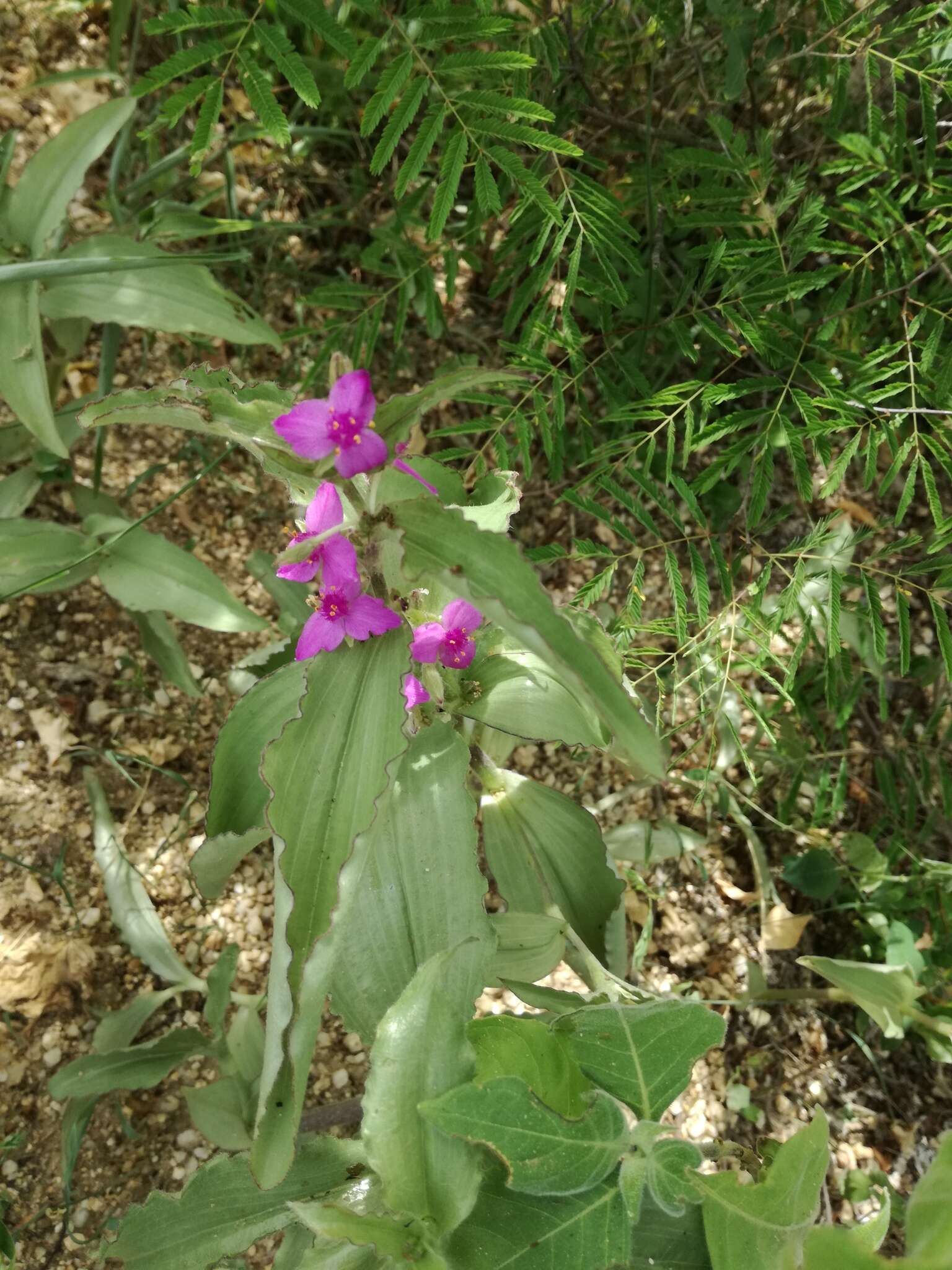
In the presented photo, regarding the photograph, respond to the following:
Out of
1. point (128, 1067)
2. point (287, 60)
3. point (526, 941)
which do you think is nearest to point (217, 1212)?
point (128, 1067)

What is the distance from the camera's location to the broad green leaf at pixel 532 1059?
102 centimetres

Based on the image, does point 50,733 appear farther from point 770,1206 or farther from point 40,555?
point 770,1206

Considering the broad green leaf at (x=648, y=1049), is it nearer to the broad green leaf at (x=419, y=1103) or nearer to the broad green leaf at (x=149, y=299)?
the broad green leaf at (x=419, y=1103)

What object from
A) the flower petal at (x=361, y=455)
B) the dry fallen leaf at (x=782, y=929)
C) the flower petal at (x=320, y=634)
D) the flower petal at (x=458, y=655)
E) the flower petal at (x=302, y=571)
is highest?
the flower petal at (x=361, y=455)

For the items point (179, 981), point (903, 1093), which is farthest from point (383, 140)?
point (903, 1093)

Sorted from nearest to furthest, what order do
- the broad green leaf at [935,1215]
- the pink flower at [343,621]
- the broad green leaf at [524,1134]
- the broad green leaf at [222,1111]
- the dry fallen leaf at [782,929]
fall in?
the broad green leaf at [935,1215] → the broad green leaf at [524,1134] → the pink flower at [343,621] → the broad green leaf at [222,1111] → the dry fallen leaf at [782,929]

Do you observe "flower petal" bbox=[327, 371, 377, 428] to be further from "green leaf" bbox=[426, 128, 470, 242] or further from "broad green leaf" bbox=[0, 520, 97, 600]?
"broad green leaf" bbox=[0, 520, 97, 600]

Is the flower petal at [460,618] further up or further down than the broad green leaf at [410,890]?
further up

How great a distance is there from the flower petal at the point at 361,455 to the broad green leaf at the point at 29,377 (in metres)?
0.87

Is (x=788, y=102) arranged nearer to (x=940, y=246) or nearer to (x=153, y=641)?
(x=940, y=246)

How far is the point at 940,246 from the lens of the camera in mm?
1554

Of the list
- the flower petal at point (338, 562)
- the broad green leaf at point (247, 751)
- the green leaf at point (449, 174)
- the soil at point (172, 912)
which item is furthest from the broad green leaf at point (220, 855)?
the green leaf at point (449, 174)

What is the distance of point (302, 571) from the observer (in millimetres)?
1109

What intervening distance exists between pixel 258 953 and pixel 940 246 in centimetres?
179
